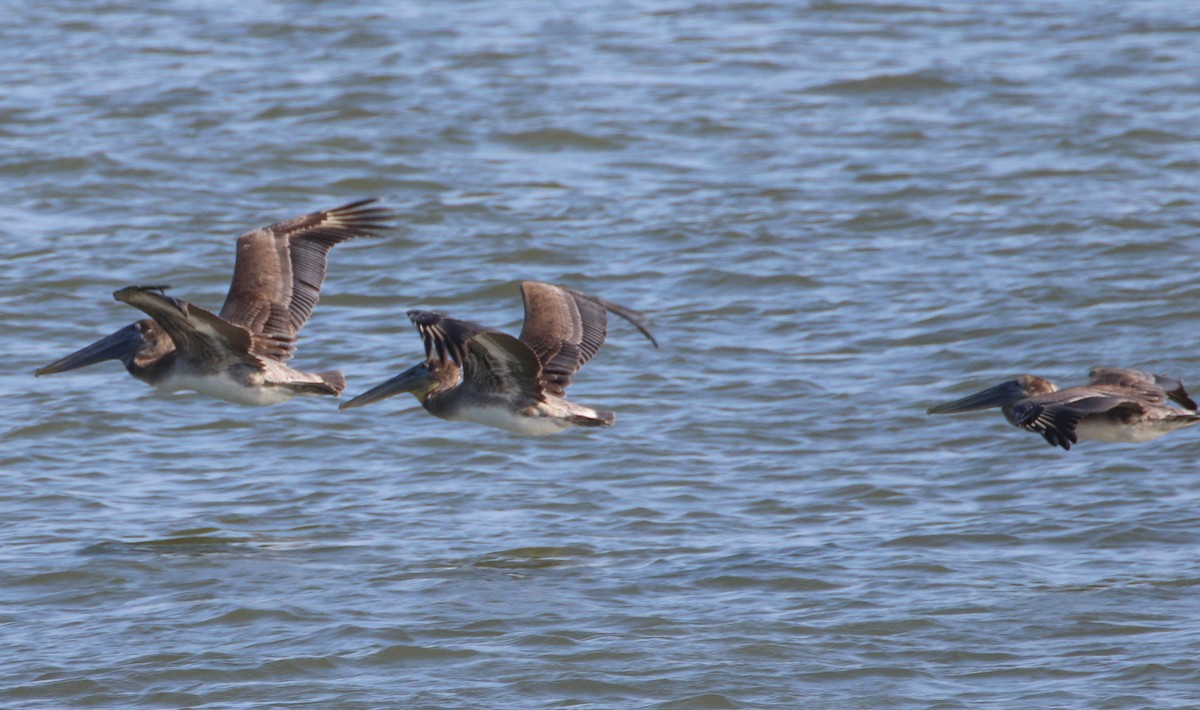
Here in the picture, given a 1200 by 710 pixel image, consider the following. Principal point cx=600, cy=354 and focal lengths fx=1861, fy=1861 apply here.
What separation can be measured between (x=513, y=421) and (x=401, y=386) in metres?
0.79

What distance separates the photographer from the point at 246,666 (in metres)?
7.02

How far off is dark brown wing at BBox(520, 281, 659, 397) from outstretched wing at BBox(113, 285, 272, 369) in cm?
132

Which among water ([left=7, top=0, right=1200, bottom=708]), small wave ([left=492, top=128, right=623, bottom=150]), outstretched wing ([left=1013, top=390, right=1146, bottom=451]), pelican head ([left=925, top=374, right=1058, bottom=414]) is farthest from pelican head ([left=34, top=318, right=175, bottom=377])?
small wave ([left=492, top=128, right=623, bottom=150])

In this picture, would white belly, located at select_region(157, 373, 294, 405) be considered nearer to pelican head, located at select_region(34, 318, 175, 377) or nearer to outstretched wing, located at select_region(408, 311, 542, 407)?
pelican head, located at select_region(34, 318, 175, 377)

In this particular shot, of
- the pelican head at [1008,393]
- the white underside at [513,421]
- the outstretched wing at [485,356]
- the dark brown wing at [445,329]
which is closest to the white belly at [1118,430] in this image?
the pelican head at [1008,393]

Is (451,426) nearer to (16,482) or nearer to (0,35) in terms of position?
(16,482)

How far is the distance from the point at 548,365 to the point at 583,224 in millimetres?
4719

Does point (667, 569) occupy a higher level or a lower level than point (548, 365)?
lower

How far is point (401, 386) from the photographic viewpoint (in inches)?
356

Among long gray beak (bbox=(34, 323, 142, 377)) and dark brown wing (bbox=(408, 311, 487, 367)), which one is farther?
long gray beak (bbox=(34, 323, 142, 377))

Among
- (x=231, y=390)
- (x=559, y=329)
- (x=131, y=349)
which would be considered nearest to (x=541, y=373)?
(x=559, y=329)

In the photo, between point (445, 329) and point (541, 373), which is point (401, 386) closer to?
point (541, 373)

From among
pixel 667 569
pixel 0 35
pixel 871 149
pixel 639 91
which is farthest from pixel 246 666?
pixel 0 35

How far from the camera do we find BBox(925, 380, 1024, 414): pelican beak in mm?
8484
